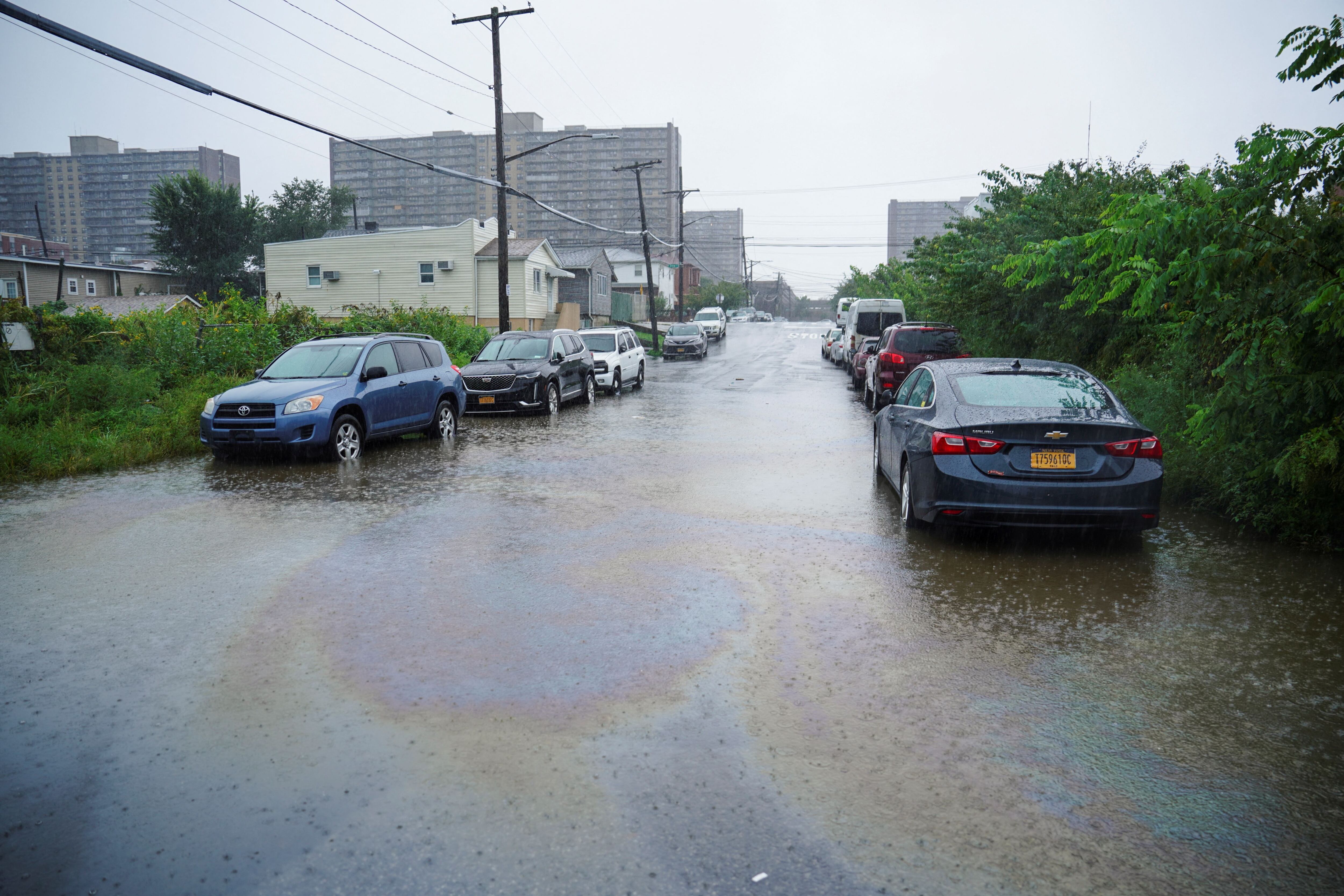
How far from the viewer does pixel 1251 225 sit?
7.76 metres

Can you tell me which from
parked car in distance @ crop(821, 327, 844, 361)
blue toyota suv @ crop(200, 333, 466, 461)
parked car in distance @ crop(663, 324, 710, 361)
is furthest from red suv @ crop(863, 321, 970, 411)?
parked car in distance @ crop(663, 324, 710, 361)

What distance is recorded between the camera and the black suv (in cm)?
1922

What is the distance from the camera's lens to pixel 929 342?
19.9 meters

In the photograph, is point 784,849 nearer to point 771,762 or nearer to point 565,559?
point 771,762

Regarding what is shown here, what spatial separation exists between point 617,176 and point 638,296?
365ft

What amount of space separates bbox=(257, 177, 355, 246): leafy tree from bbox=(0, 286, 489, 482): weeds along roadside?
→ 67.2 meters

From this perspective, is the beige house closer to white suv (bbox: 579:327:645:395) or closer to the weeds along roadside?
white suv (bbox: 579:327:645:395)

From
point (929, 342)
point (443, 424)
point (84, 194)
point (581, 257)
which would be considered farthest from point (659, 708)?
point (84, 194)

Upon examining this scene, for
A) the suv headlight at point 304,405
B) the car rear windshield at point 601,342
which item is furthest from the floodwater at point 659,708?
the car rear windshield at point 601,342

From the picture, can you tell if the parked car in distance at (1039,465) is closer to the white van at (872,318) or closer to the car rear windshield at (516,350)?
the car rear windshield at (516,350)

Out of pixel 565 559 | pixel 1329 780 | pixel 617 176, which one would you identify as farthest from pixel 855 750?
pixel 617 176

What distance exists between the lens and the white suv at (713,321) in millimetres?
63500

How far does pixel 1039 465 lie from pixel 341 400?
30.2 ft

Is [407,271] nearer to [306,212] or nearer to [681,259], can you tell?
[306,212]
